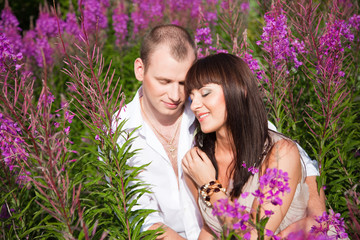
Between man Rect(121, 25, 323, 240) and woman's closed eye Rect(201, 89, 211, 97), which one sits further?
man Rect(121, 25, 323, 240)

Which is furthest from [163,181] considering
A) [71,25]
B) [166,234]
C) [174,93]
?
[71,25]

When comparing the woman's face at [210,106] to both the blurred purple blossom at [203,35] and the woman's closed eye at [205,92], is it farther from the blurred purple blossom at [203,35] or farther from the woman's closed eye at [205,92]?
the blurred purple blossom at [203,35]

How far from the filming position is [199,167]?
260 centimetres

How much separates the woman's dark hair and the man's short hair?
0.34m

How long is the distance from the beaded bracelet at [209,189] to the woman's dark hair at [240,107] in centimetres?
21

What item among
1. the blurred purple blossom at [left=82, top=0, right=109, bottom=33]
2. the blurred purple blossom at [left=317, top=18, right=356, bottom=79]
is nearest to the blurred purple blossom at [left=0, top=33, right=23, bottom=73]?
the blurred purple blossom at [left=317, top=18, right=356, bottom=79]

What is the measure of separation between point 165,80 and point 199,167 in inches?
32.9

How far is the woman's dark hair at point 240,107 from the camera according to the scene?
101 inches

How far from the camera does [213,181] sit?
2475mm

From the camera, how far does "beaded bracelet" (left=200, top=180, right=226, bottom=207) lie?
2.41m

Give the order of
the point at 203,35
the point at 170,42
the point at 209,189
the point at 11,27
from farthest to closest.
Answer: the point at 11,27 → the point at 203,35 → the point at 170,42 → the point at 209,189

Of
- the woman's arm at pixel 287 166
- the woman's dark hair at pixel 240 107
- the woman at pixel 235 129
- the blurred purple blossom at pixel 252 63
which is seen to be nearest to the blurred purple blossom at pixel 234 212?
the woman's arm at pixel 287 166

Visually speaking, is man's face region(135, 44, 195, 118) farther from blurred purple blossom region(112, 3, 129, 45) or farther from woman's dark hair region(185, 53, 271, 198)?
blurred purple blossom region(112, 3, 129, 45)

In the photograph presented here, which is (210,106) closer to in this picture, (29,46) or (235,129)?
(235,129)
